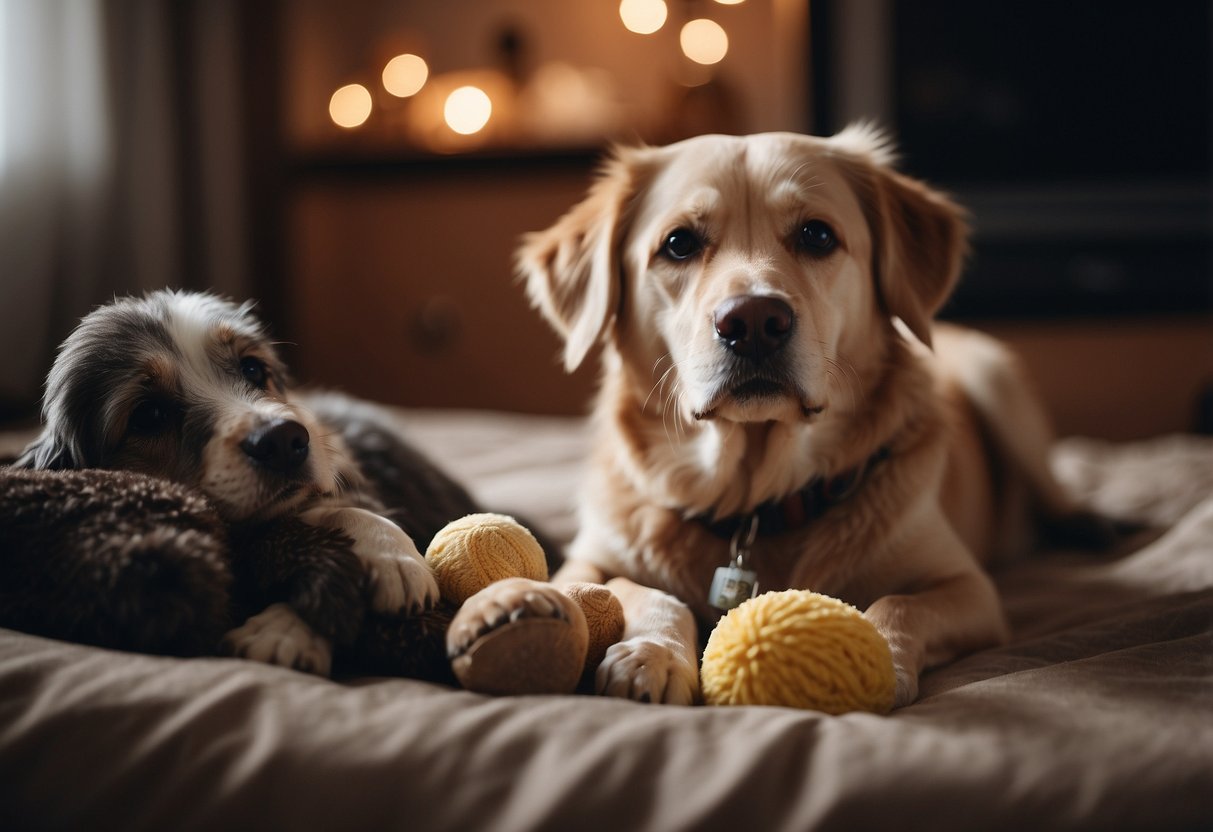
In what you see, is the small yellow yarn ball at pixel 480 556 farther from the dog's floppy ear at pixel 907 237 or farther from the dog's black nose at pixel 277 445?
the dog's floppy ear at pixel 907 237

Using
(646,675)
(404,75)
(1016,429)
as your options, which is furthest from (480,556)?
(404,75)

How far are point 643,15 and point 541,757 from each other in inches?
177

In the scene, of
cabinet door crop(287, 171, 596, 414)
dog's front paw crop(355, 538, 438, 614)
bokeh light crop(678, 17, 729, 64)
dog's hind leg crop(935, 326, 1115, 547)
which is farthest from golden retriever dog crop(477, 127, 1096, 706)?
bokeh light crop(678, 17, 729, 64)

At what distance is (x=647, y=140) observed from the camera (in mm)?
4230

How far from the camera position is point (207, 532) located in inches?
38.3

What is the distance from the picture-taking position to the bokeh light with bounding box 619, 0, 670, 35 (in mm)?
4672

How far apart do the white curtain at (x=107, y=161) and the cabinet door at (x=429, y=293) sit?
1.76 ft

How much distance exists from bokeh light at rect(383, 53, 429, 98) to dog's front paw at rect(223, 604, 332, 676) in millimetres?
4082

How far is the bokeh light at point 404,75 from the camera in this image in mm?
4605

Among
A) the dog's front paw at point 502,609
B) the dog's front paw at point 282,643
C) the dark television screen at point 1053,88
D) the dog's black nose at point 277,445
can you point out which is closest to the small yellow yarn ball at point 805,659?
the dog's front paw at point 502,609

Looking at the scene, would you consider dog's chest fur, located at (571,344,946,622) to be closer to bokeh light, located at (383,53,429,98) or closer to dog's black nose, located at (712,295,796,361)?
dog's black nose, located at (712,295,796,361)

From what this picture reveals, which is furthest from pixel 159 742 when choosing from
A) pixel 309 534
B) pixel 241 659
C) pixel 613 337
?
pixel 613 337

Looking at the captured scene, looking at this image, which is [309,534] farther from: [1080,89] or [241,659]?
[1080,89]

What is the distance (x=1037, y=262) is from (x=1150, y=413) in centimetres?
82
